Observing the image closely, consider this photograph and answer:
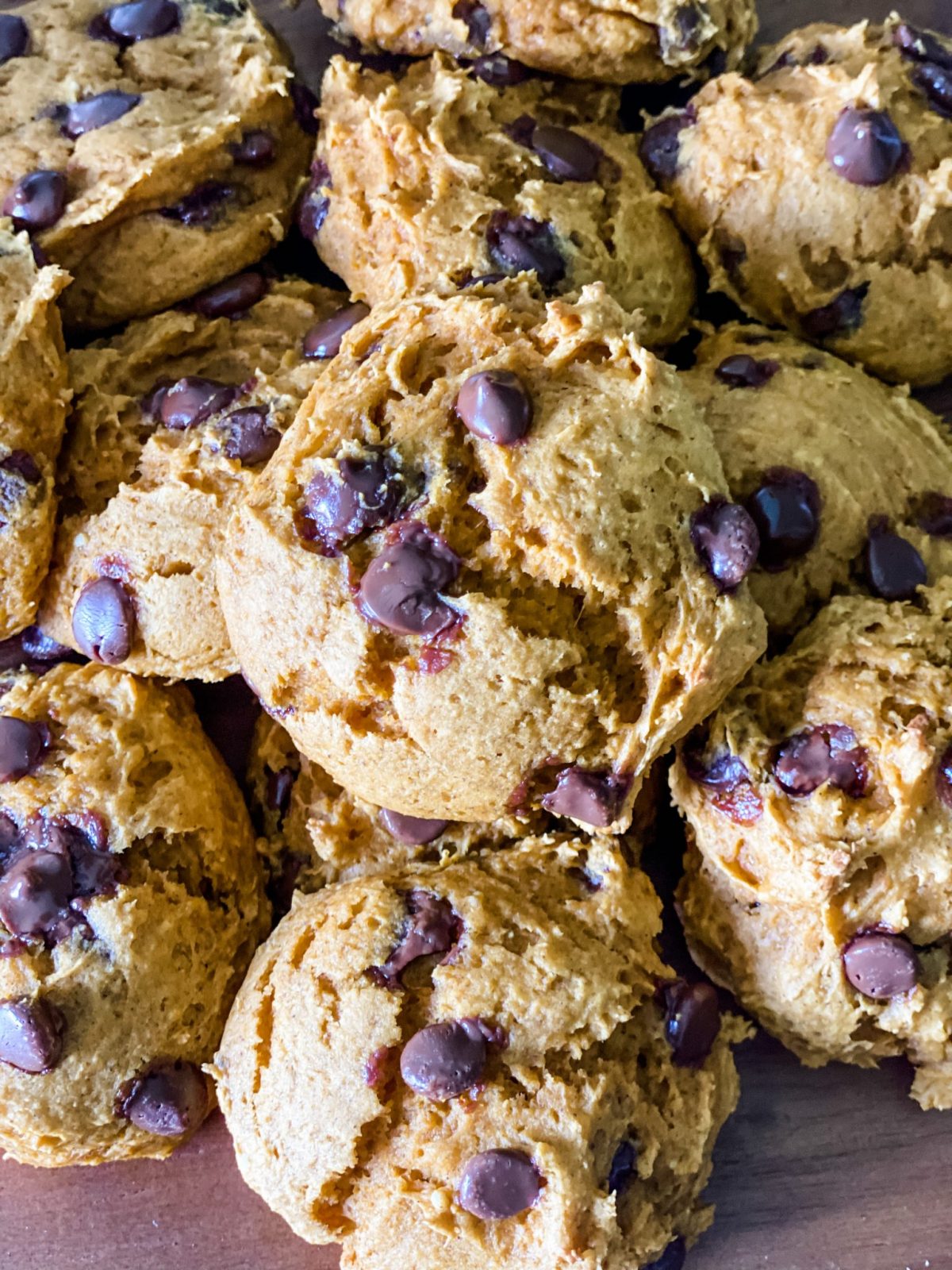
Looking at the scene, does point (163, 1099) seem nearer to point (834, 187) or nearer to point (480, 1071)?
point (480, 1071)

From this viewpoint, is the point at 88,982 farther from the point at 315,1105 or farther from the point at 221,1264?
the point at 221,1264

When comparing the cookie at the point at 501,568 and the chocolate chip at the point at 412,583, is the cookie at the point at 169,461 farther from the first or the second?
the chocolate chip at the point at 412,583

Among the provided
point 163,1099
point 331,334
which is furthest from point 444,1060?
point 331,334

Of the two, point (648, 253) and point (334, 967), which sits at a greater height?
point (648, 253)

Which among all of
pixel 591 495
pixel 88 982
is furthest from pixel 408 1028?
pixel 591 495

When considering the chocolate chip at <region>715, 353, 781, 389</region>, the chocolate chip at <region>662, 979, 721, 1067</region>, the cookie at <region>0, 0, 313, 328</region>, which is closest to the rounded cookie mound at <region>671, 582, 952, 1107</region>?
the chocolate chip at <region>662, 979, 721, 1067</region>

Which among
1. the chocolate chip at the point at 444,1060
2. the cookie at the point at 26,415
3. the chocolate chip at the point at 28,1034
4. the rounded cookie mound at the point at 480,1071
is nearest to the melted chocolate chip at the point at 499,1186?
the rounded cookie mound at the point at 480,1071
